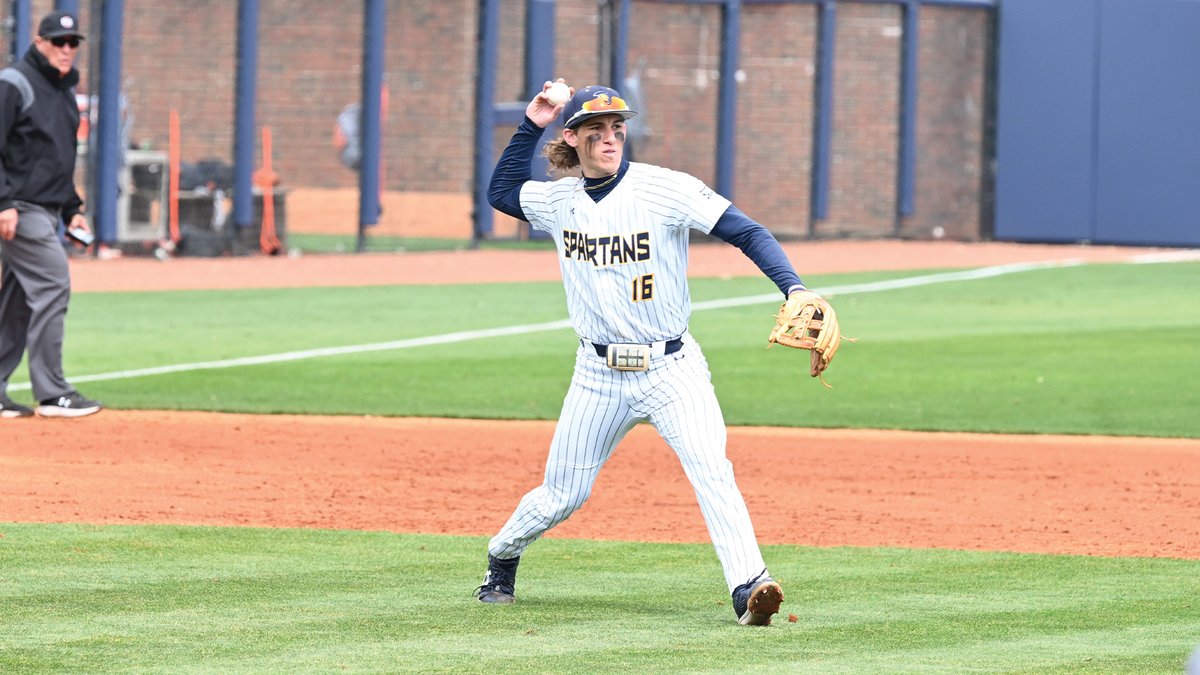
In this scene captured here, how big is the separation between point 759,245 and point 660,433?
65 cm

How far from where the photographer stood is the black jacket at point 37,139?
982 centimetres

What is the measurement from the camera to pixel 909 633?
215 inches

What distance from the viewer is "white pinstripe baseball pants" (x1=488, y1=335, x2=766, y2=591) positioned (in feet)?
18.7

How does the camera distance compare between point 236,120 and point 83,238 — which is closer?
point 83,238

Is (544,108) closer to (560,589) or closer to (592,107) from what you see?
(592,107)

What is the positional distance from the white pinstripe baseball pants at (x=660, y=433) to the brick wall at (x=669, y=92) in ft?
72.2

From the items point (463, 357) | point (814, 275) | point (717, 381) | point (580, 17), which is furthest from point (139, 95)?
point (717, 381)

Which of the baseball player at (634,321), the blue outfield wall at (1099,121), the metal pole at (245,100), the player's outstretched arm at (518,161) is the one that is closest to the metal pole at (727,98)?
the blue outfield wall at (1099,121)

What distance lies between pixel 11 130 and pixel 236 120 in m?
11.7

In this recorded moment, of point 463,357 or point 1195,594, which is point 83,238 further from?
point 1195,594

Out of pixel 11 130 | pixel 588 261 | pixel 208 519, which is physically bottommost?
pixel 208 519

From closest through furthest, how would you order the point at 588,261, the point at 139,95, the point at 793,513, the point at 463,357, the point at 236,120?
the point at 588,261
the point at 793,513
the point at 463,357
the point at 236,120
the point at 139,95

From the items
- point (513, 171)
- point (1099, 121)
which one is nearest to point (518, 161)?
point (513, 171)

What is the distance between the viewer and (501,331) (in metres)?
15.7
